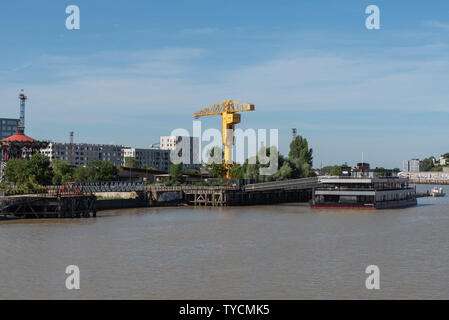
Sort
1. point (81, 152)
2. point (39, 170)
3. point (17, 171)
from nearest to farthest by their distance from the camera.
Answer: point (39, 170)
point (17, 171)
point (81, 152)

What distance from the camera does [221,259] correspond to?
31.9 meters

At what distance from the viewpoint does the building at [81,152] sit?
171875 mm

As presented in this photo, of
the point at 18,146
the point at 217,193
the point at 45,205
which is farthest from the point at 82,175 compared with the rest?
the point at 45,205

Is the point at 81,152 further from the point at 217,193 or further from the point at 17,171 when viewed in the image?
the point at 217,193

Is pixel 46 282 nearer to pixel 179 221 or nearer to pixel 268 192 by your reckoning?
A: pixel 179 221

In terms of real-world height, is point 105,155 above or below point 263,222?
above

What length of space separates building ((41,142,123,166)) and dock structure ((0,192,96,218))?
369ft

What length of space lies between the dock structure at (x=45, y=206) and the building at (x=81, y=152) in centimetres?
11251

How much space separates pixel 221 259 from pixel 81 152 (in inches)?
5992

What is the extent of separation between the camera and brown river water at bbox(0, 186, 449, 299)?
24609mm

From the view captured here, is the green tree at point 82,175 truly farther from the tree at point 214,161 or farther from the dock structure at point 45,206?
the dock structure at point 45,206
